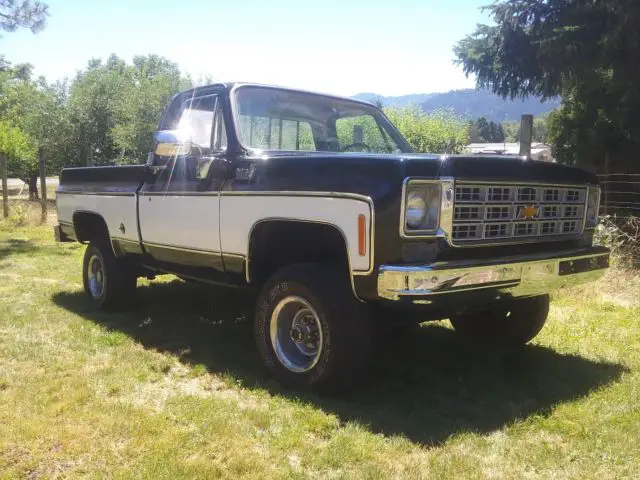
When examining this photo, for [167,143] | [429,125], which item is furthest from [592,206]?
[429,125]

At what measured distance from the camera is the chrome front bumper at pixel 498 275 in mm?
3057

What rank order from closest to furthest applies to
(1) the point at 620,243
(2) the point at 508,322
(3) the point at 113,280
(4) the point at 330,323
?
(4) the point at 330,323
(2) the point at 508,322
(3) the point at 113,280
(1) the point at 620,243

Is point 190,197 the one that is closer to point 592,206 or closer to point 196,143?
point 196,143

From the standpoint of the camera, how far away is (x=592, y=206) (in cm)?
424

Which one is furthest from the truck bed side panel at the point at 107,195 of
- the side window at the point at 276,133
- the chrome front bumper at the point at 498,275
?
the chrome front bumper at the point at 498,275

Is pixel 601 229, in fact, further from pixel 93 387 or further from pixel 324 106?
pixel 93 387

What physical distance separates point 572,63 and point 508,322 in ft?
22.6

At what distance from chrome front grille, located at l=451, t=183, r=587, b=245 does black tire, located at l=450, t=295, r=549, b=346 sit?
690 mm

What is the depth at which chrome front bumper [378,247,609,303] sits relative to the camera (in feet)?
10.0

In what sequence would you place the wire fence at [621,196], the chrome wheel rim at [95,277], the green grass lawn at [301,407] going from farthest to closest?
the wire fence at [621,196]
the chrome wheel rim at [95,277]
the green grass lawn at [301,407]

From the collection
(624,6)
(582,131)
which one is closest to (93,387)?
(624,6)

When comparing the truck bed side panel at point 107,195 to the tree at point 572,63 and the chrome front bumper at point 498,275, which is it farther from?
the tree at point 572,63

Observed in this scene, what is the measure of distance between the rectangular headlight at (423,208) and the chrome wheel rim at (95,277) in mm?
4067

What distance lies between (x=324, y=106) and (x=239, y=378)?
93.6 inches
